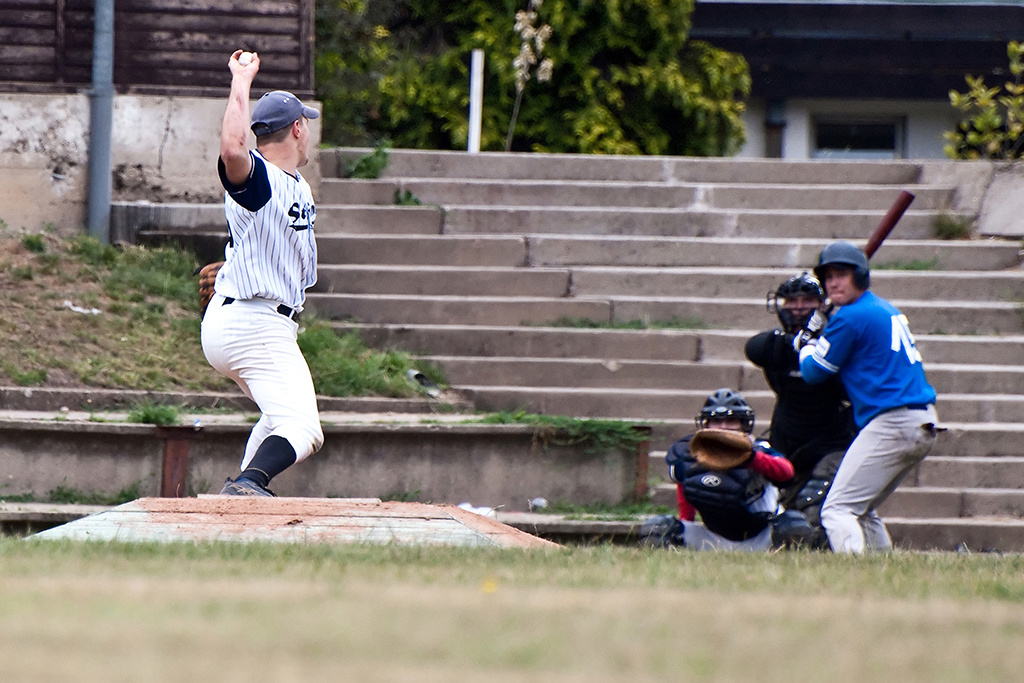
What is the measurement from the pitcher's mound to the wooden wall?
20.6 feet

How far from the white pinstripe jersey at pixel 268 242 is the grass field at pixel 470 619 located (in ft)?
4.86

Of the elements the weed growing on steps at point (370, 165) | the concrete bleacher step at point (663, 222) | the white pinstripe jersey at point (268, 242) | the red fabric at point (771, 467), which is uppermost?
the weed growing on steps at point (370, 165)

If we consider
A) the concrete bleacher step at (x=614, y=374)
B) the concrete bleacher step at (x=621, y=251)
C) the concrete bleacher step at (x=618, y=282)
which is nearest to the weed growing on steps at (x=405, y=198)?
the concrete bleacher step at (x=621, y=251)

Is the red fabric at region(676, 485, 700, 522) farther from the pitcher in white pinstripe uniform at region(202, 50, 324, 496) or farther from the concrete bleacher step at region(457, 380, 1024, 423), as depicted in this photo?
the pitcher in white pinstripe uniform at region(202, 50, 324, 496)

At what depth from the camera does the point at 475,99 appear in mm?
13445

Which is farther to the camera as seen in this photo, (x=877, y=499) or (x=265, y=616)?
(x=877, y=499)

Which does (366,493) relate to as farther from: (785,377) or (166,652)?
(166,652)

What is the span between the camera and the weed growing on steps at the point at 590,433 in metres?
8.04

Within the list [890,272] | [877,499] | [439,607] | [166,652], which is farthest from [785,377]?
[166,652]

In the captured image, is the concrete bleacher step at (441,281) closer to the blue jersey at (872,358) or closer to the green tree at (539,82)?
the blue jersey at (872,358)

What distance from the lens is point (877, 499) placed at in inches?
275

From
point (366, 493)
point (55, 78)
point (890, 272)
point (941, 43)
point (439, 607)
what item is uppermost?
point (941, 43)

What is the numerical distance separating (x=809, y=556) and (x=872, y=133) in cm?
1398

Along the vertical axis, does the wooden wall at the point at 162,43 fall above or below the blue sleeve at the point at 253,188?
above
